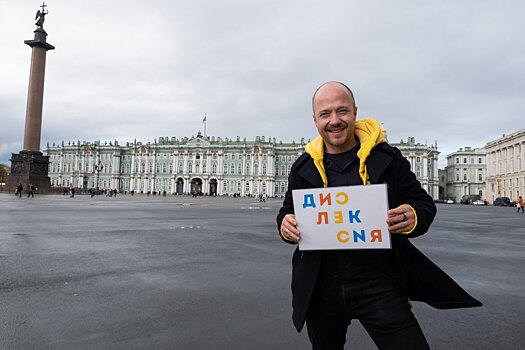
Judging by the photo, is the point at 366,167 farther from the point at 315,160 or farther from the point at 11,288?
the point at 11,288

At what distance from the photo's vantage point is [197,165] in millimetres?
104938

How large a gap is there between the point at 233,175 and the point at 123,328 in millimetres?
100471

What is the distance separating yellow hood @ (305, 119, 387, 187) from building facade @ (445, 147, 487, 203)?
397 feet

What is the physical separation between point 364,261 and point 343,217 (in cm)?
26

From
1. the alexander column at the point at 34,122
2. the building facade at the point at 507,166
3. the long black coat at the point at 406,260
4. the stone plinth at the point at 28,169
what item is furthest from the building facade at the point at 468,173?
the long black coat at the point at 406,260

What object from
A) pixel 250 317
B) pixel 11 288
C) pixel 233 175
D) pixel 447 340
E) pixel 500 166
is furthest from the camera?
pixel 233 175

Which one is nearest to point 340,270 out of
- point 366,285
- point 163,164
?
point 366,285

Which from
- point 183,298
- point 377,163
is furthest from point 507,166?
point 377,163

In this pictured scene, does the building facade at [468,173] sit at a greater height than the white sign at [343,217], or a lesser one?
greater

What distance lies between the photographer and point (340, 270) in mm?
1944

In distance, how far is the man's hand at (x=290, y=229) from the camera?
2027 millimetres

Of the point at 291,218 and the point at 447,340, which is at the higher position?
the point at 291,218

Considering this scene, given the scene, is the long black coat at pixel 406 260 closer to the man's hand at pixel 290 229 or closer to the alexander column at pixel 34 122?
the man's hand at pixel 290 229

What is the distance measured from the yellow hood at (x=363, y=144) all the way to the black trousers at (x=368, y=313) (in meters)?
0.56
